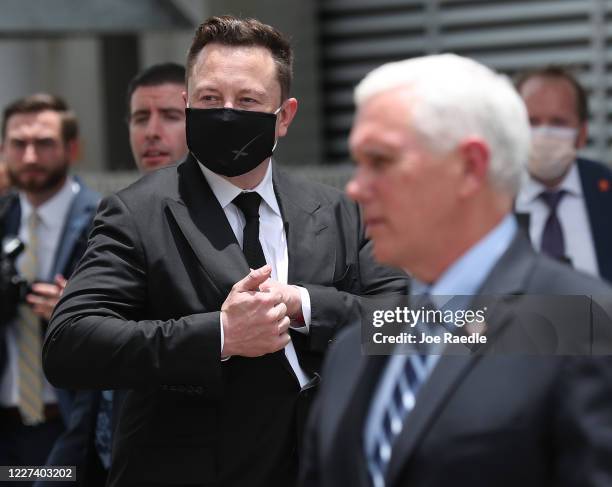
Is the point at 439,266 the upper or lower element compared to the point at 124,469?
upper

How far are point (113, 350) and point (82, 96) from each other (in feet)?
27.8

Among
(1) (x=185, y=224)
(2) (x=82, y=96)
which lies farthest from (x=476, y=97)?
(2) (x=82, y=96)

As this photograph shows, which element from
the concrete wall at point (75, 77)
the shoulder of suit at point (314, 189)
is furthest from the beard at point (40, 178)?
the concrete wall at point (75, 77)

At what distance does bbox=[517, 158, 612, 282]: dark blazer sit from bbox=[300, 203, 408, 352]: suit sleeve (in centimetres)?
213

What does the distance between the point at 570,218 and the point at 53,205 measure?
7.78ft

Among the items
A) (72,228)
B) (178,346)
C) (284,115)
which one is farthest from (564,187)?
(178,346)

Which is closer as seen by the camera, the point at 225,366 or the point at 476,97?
the point at 476,97

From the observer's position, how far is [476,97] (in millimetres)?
2094

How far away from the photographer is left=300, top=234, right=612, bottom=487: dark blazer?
1.87 metres

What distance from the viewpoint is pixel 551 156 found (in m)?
5.58

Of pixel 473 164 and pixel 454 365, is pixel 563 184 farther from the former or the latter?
pixel 454 365

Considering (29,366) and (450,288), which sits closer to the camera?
(450,288)

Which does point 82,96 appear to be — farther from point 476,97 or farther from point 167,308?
point 476,97

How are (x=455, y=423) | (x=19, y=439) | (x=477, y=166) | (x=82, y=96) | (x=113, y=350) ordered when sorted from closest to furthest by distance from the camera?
(x=455, y=423), (x=477, y=166), (x=113, y=350), (x=19, y=439), (x=82, y=96)
